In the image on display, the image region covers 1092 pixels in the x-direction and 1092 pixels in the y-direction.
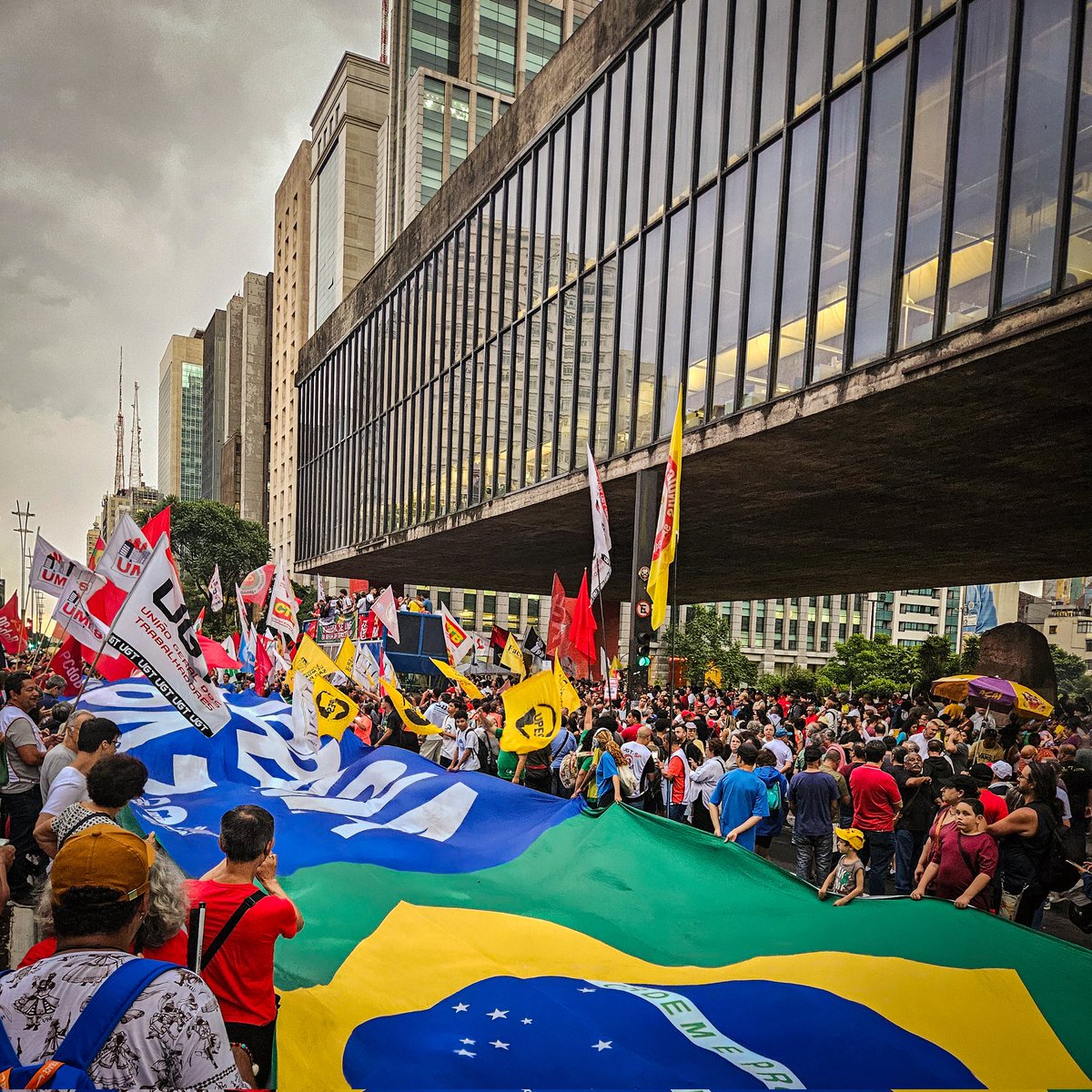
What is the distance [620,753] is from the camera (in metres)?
11.2

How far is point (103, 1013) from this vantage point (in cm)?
219

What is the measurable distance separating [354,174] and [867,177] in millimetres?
75492

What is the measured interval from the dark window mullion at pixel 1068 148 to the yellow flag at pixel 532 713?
9595 millimetres

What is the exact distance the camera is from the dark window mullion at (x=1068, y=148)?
12.3 metres

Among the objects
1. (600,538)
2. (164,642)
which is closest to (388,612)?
(600,538)

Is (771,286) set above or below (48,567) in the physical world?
above

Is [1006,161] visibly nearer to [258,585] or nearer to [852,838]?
[852,838]

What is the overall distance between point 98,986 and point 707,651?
76940 millimetres

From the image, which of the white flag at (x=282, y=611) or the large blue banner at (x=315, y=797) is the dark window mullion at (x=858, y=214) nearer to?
the large blue banner at (x=315, y=797)

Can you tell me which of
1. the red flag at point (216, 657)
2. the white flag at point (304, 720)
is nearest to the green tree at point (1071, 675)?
the red flag at point (216, 657)

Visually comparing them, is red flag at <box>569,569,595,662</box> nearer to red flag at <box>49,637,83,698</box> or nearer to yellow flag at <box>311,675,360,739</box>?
yellow flag at <box>311,675,360,739</box>

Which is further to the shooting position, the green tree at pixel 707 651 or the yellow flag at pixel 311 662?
the green tree at pixel 707 651

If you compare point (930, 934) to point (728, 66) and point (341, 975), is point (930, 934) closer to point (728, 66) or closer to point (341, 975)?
point (341, 975)

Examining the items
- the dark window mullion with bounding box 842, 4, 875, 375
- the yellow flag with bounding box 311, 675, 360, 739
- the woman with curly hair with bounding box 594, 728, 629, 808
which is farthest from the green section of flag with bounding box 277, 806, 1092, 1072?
the dark window mullion with bounding box 842, 4, 875, 375
